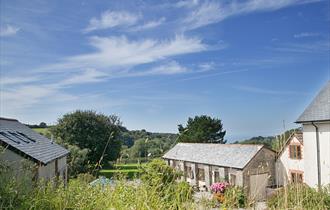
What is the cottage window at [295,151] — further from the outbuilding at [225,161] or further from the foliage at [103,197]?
the foliage at [103,197]

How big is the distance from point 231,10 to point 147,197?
1201cm

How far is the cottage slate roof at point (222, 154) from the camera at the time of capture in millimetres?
25886

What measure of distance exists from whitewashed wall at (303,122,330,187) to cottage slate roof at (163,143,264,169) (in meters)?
5.39

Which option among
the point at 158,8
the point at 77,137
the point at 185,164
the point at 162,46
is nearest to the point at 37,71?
the point at 162,46

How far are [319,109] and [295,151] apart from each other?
4589mm

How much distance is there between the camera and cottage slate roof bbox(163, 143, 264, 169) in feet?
84.9

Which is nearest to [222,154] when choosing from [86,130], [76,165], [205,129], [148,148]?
[76,165]

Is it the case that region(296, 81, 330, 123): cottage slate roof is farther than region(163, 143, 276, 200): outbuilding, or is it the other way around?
region(163, 143, 276, 200): outbuilding

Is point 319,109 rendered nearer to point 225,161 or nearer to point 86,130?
point 225,161

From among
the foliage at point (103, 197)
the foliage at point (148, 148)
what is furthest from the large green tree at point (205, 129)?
the foliage at point (103, 197)

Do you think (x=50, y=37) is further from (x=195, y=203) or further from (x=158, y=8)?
(x=195, y=203)

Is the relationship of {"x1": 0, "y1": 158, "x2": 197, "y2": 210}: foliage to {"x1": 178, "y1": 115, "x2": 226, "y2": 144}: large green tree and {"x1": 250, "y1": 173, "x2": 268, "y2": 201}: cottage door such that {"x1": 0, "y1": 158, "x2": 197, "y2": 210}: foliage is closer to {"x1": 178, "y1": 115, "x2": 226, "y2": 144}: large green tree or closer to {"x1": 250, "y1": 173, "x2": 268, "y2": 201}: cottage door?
{"x1": 250, "y1": 173, "x2": 268, "y2": 201}: cottage door

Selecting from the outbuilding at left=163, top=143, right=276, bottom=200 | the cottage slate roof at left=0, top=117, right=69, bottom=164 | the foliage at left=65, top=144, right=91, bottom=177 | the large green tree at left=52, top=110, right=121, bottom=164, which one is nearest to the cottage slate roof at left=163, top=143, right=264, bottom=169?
the outbuilding at left=163, top=143, right=276, bottom=200

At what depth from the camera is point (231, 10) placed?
14.0 meters
